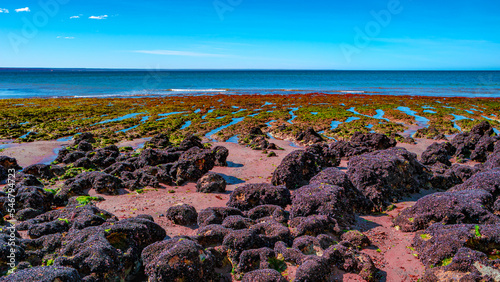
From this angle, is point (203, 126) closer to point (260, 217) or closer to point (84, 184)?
point (84, 184)

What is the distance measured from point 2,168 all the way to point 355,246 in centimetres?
1650

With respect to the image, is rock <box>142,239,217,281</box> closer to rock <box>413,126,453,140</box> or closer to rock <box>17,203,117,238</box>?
rock <box>17,203,117,238</box>

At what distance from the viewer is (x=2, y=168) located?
14664 mm

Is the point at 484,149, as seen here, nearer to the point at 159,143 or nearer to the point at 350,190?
the point at 350,190

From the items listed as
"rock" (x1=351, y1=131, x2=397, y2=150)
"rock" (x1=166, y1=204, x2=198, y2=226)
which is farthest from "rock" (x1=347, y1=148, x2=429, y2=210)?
"rock" (x1=166, y1=204, x2=198, y2=226)

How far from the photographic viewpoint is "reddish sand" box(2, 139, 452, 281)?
7.70 metres

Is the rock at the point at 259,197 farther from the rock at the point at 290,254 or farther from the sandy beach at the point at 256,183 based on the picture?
the rock at the point at 290,254

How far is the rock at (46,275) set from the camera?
5387 millimetres

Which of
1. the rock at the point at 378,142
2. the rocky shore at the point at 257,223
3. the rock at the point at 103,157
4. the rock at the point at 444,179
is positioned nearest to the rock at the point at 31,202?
the rocky shore at the point at 257,223

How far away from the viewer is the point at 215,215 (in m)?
9.80

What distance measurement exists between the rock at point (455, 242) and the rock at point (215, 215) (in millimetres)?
5706

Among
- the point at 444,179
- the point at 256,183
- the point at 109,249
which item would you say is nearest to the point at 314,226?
the point at 256,183

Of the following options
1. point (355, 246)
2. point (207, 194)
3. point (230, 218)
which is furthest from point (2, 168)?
point (355, 246)

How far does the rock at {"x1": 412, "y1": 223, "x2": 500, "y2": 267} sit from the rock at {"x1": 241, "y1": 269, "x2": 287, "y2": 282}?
3.79m
